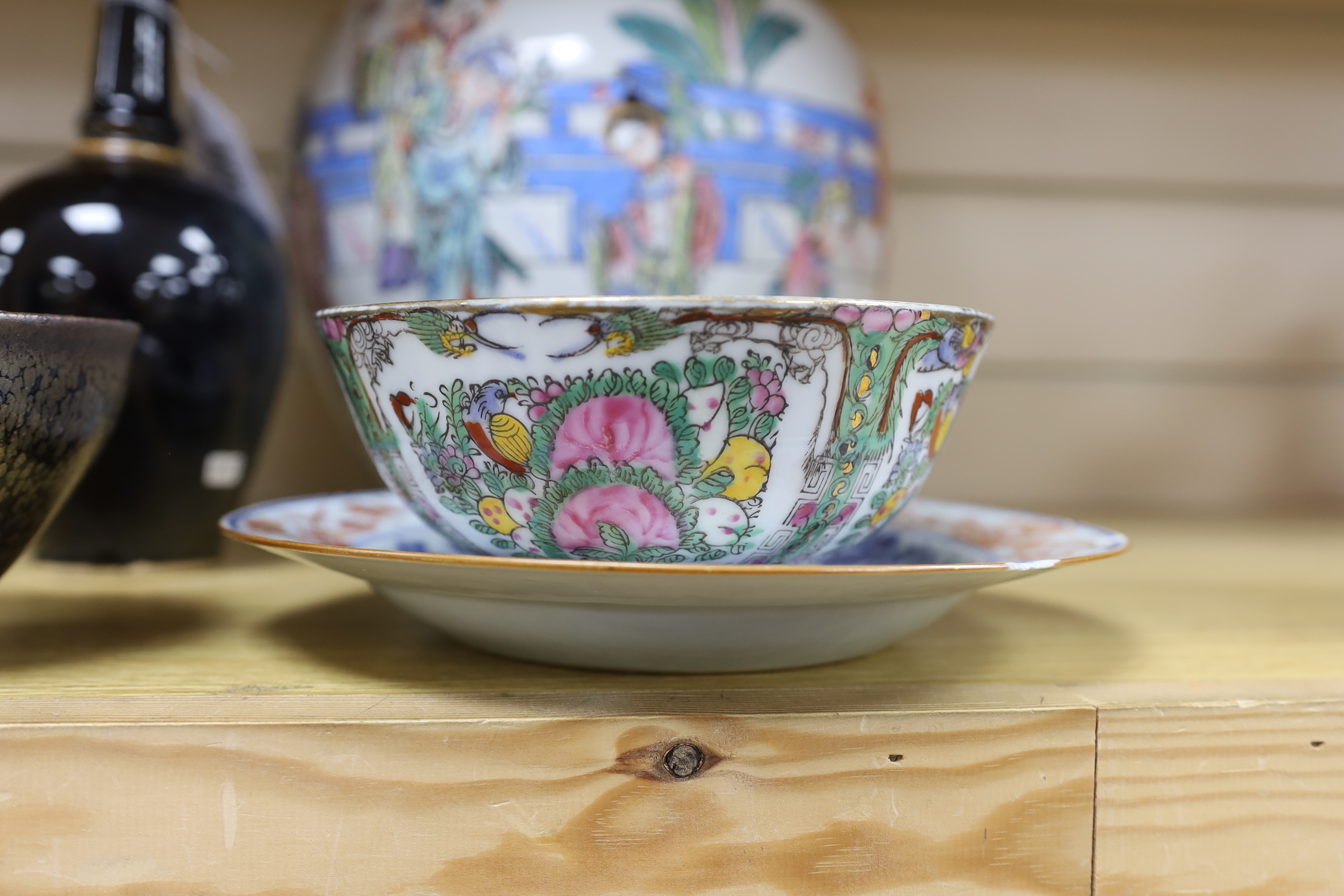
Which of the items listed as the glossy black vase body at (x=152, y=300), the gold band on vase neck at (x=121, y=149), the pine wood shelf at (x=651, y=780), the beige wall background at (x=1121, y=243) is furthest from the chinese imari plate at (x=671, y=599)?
the beige wall background at (x=1121, y=243)

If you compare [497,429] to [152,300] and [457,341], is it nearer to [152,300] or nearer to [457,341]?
[457,341]

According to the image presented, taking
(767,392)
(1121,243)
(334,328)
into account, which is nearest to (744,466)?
(767,392)

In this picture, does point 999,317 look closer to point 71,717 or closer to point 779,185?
point 779,185

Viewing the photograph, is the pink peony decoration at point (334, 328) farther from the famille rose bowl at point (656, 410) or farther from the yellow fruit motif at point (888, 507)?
the yellow fruit motif at point (888, 507)

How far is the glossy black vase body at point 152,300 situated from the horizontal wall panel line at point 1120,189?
532 mm

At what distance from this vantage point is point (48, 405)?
330 millimetres

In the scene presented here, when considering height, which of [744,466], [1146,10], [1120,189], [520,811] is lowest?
[520,811]

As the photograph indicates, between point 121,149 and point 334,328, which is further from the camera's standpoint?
point 121,149

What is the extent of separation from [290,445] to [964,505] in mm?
540

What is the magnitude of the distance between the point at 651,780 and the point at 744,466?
0.32 feet

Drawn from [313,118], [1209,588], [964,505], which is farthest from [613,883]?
[313,118]

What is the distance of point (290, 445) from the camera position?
807mm

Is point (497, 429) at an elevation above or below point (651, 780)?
above

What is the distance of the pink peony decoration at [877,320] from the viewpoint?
0.31 metres
